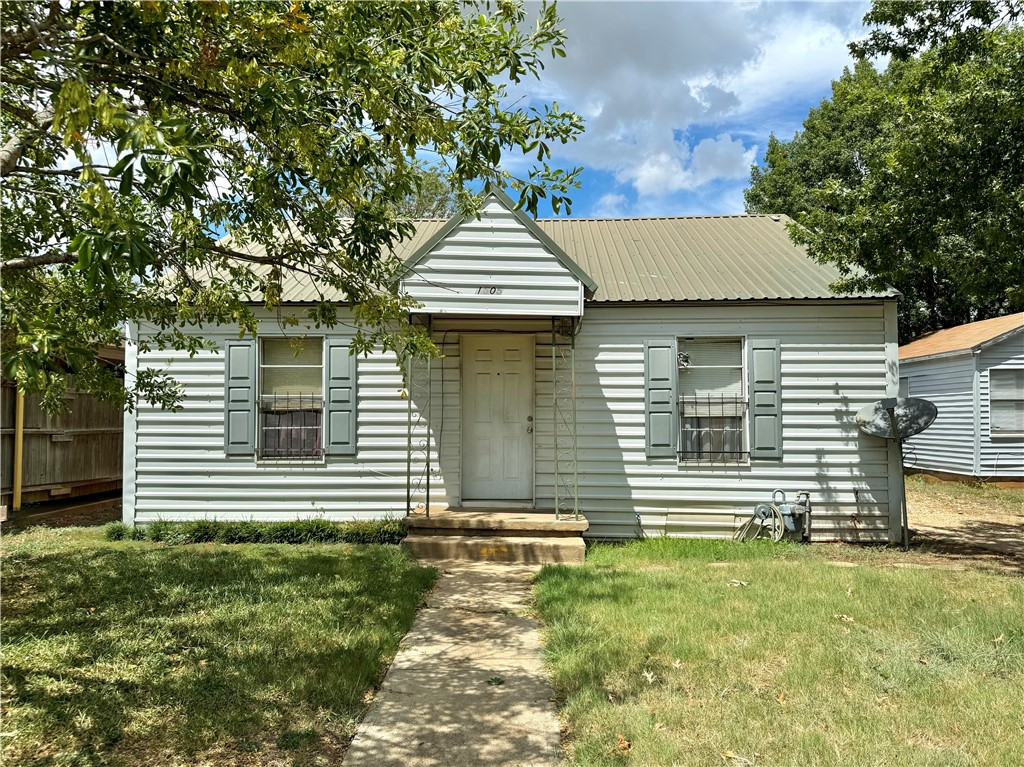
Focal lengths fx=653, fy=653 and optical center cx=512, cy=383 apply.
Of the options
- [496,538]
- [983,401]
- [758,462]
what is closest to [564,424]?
[496,538]

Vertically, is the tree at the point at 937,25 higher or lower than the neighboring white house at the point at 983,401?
higher

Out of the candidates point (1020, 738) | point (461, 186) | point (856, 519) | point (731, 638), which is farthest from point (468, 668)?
point (856, 519)

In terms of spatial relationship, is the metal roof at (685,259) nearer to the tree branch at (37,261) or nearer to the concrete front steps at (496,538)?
the concrete front steps at (496,538)

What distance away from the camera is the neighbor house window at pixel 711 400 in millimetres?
9016

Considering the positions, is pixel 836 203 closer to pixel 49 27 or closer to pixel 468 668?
pixel 468 668

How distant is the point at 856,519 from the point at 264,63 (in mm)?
8755

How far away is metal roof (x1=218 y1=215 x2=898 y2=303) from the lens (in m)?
8.98

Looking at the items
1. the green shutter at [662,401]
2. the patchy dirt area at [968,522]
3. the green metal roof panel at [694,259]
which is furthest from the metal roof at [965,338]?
the green shutter at [662,401]

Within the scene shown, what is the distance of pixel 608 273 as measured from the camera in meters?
9.82

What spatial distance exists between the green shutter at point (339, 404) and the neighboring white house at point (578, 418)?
2 centimetres

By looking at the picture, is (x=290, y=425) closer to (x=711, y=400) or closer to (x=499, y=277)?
(x=499, y=277)

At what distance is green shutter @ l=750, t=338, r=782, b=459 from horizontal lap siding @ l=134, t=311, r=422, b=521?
469cm

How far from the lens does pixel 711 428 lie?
9055 mm

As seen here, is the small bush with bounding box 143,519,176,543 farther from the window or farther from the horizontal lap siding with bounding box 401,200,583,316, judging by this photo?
the window
